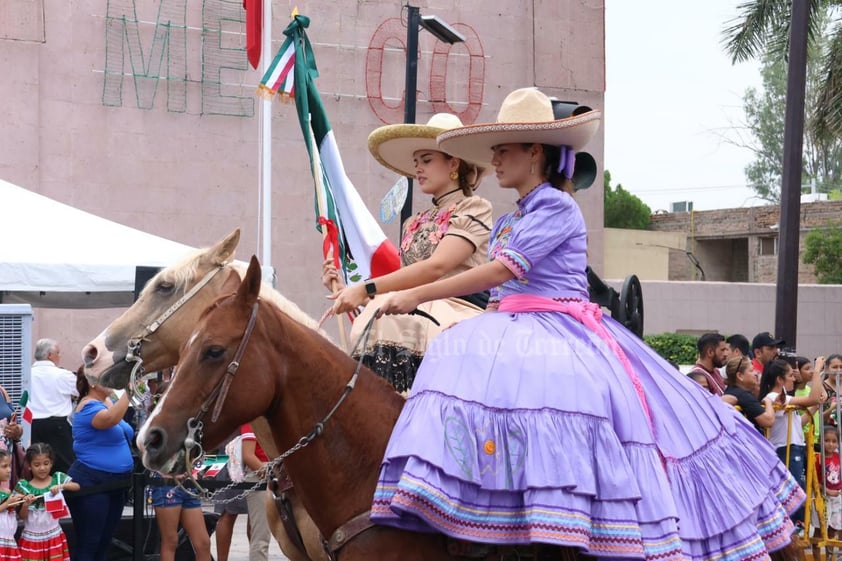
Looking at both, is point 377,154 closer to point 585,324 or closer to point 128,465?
point 585,324

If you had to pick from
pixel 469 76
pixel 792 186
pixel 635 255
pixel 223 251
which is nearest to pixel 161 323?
pixel 223 251

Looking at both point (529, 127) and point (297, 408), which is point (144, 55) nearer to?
point (529, 127)

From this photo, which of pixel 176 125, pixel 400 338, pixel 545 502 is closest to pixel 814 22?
pixel 176 125

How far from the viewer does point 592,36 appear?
24.9 metres

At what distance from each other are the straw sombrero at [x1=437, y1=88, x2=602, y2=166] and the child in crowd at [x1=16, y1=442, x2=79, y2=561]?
205 inches

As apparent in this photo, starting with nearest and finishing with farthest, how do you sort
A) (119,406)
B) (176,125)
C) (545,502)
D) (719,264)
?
(545,502) → (119,406) → (176,125) → (719,264)

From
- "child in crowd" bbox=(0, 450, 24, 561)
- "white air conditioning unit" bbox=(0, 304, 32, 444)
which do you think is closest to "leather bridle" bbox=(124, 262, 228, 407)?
"child in crowd" bbox=(0, 450, 24, 561)

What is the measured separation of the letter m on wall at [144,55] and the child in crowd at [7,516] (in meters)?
13.2

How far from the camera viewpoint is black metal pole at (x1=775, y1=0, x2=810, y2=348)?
14102 mm

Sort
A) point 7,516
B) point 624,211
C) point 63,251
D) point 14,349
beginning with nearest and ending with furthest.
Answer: point 7,516
point 14,349
point 63,251
point 624,211

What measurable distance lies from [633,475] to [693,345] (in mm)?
20686

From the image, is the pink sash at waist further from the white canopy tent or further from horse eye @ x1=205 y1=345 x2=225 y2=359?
the white canopy tent

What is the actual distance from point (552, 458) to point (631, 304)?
10.8ft

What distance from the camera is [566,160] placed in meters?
4.74
